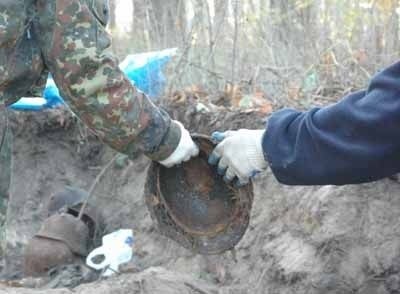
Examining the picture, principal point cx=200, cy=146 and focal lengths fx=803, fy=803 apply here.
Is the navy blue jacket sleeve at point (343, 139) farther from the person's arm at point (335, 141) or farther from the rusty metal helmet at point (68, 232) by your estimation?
the rusty metal helmet at point (68, 232)

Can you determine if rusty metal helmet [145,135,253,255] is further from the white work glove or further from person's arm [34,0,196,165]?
person's arm [34,0,196,165]

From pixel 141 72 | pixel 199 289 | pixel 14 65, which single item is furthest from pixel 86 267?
pixel 14 65

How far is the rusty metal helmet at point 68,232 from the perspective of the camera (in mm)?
5684

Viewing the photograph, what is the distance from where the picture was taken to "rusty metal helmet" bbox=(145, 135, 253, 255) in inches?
155

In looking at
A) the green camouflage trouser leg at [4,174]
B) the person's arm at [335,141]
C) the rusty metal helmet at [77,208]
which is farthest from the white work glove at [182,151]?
the rusty metal helmet at [77,208]

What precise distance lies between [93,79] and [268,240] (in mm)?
1756

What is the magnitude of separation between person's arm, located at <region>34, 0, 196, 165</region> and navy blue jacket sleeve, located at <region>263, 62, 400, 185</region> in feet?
1.84

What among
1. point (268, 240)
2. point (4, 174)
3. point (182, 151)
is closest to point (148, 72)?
point (268, 240)

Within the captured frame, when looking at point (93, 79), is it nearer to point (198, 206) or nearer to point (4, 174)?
point (4, 174)

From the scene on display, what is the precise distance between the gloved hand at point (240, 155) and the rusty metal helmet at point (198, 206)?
0.25 m

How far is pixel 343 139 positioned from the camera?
3.11 meters

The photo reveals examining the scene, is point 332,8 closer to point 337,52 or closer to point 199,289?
point 337,52

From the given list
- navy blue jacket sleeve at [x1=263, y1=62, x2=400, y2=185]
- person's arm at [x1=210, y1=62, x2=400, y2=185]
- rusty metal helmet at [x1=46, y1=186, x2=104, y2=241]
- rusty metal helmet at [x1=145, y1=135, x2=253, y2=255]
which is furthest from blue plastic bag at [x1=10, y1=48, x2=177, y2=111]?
navy blue jacket sleeve at [x1=263, y1=62, x2=400, y2=185]

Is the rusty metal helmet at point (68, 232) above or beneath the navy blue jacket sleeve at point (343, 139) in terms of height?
beneath
